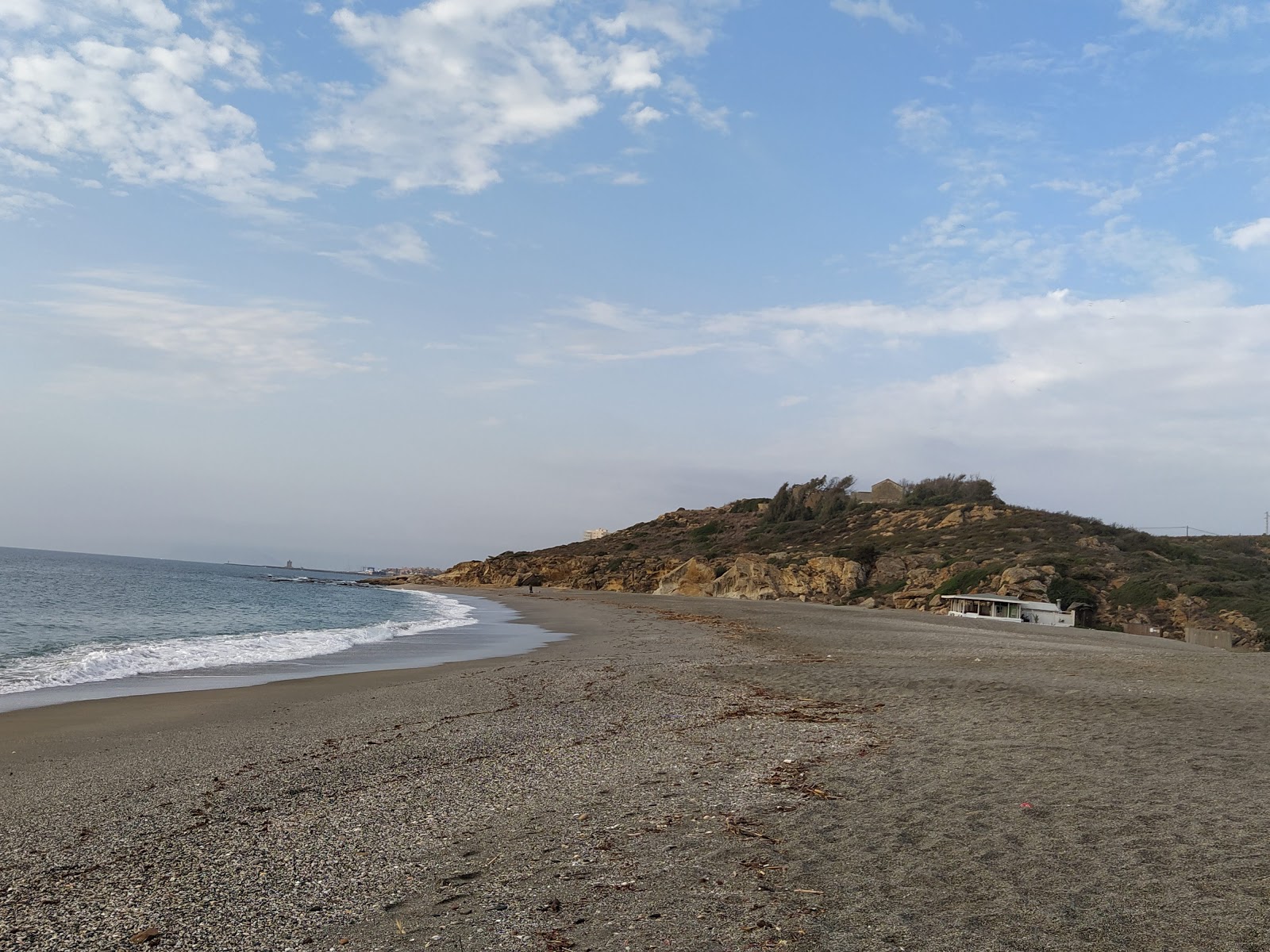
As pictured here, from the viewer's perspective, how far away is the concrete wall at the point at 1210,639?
30.4 m

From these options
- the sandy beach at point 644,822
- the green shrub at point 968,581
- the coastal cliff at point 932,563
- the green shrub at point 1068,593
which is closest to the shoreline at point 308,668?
the sandy beach at point 644,822

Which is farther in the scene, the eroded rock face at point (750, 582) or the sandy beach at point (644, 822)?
the eroded rock face at point (750, 582)

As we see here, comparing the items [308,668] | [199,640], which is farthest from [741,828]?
[199,640]

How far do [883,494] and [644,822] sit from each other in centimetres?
7904

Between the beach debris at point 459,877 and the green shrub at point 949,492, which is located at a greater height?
the green shrub at point 949,492

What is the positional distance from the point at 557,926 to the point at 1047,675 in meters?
12.8

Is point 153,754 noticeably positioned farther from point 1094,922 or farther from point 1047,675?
point 1047,675

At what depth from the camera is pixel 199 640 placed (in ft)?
72.5

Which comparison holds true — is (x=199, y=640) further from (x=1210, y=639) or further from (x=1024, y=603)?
(x=1210, y=639)

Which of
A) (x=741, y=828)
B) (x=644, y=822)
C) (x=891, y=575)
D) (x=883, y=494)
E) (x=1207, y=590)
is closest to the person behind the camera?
(x=741, y=828)

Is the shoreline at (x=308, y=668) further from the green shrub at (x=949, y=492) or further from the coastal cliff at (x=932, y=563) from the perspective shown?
the green shrub at (x=949, y=492)

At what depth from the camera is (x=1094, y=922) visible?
4090mm

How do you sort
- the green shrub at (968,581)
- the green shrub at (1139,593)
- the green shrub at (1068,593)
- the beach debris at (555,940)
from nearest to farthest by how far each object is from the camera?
the beach debris at (555,940)
the green shrub at (1139,593)
the green shrub at (1068,593)
the green shrub at (968,581)

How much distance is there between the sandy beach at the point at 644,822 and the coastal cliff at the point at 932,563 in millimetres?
30222
